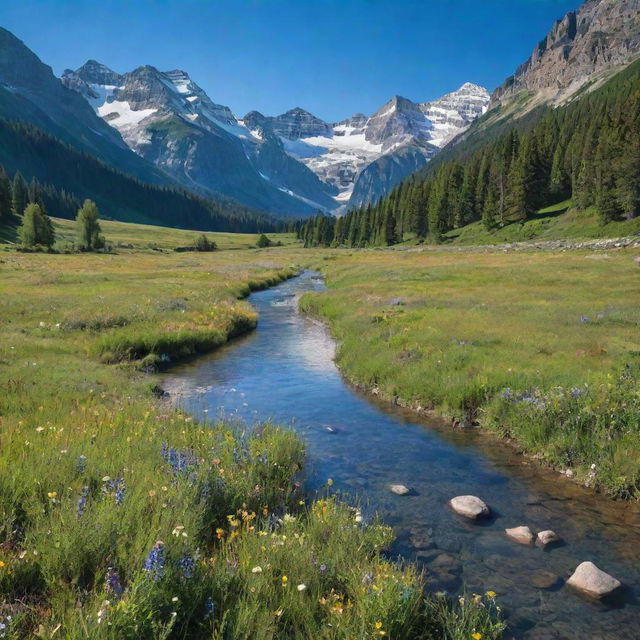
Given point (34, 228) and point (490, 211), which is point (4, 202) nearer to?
point (34, 228)

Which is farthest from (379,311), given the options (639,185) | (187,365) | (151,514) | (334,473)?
(639,185)

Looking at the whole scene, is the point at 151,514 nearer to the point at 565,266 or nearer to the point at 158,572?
the point at 158,572

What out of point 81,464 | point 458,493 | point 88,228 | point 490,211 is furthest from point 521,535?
point 88,228

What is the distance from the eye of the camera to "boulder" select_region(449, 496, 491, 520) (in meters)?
8.88

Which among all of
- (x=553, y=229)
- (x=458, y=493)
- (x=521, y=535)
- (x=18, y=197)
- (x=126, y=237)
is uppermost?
(x=18, y=197)

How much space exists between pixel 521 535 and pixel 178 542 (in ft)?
19.8

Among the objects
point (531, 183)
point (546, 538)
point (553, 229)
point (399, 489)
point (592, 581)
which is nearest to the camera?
point (592, 581)

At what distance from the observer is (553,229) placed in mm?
85188

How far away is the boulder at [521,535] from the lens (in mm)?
8117

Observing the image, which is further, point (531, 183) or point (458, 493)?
point (531, 183)

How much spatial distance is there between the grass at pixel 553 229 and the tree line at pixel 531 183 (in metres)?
2.19

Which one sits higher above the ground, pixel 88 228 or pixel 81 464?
pixel 88 228

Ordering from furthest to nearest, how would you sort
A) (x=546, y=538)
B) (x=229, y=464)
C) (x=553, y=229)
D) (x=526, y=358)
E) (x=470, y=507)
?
(x=553, y=229)
(x=526, y=358)
(x=470, y=507)
(x=229, y=464)
(x=546, y=538)

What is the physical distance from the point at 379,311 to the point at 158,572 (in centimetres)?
2519
